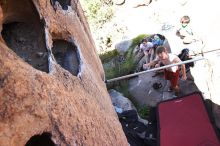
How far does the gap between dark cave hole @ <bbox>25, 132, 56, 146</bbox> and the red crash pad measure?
4.10 metres

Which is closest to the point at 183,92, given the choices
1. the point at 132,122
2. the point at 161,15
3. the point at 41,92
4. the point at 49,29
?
the point at 132,122

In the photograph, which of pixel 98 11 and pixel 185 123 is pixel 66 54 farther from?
pixel 98 11

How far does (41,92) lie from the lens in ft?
10.4

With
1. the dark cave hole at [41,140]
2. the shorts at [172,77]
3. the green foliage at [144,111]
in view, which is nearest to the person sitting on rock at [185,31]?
the shorts at [172,77]

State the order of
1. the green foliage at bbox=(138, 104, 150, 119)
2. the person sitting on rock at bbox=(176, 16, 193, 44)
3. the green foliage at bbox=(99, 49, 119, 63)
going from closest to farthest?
1. the green foliage at bbox=(138, 104, 150, 119)
2. the person sitting on rock at bbox=(176, 16, 193, 44)
3. the green foliage at bbox=(99, 49, 119, 63)

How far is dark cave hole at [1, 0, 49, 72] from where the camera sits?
3.85 meters

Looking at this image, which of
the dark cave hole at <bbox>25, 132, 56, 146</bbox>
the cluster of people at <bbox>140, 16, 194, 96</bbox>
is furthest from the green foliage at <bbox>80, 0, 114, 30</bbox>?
the dark cave hole at <bbox>25, 132, 56, 146</bbox>

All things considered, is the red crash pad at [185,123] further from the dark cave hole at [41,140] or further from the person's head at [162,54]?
the dark cave hole at [41,140]

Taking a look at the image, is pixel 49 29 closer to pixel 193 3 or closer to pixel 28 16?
pixel 28 16

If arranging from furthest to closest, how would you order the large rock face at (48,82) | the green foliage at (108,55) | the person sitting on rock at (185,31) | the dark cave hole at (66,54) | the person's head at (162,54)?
the green foliage at (108,55)
the person sitting on rock at (185,31)
the person's head at (162,54)
the dark cave hole at (66,54)
the large rock face at (48,82)

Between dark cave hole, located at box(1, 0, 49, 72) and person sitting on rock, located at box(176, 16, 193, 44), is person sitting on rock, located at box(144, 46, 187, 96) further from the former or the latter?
dark cave hole, located at box(1, 0, 49, 72)

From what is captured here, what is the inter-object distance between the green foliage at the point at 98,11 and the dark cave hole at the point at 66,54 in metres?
8.20

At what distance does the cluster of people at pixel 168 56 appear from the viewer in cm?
804

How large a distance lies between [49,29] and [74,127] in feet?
4.07
